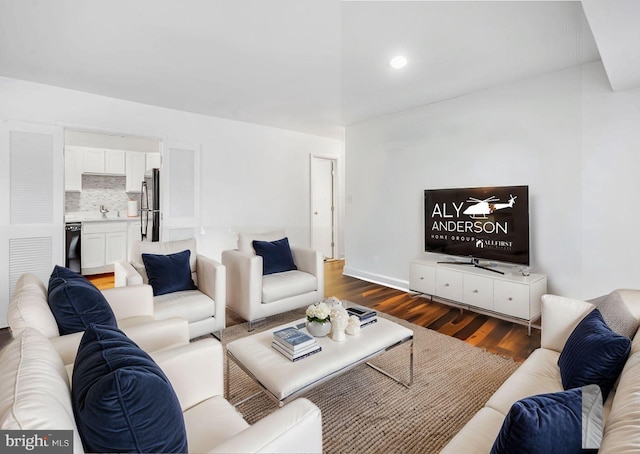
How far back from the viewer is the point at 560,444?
818 mm

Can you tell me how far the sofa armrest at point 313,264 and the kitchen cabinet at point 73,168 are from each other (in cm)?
458

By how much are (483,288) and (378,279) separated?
1.71 metres

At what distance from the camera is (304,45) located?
257 centimetres

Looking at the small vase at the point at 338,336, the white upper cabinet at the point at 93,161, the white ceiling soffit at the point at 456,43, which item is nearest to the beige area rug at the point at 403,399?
the small vase at the point at 338,336

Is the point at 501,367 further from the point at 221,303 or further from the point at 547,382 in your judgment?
the point at 221,303

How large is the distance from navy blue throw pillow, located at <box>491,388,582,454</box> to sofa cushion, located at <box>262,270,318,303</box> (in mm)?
2464

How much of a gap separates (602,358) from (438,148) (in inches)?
126

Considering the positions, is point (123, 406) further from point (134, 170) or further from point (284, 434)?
point (134, 170)

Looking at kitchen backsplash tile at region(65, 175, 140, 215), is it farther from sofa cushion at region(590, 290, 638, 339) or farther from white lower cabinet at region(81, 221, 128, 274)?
sofa cushion at region(590, 290, 638, 339)

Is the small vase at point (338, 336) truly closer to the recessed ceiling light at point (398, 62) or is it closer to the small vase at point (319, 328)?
the small vase at point (319, 328)

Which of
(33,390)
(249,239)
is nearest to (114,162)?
(249,239)

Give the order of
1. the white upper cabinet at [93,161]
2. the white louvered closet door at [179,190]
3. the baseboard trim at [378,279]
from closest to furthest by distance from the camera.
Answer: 1. the white louvered closet door at [179,190]
2. the baseboard trim at [378,279]
3. the white upper cabinet at [93,161]

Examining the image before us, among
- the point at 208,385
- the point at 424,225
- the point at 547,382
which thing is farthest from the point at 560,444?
the point at 424,225

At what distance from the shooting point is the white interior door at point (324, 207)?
6488 millimetres
